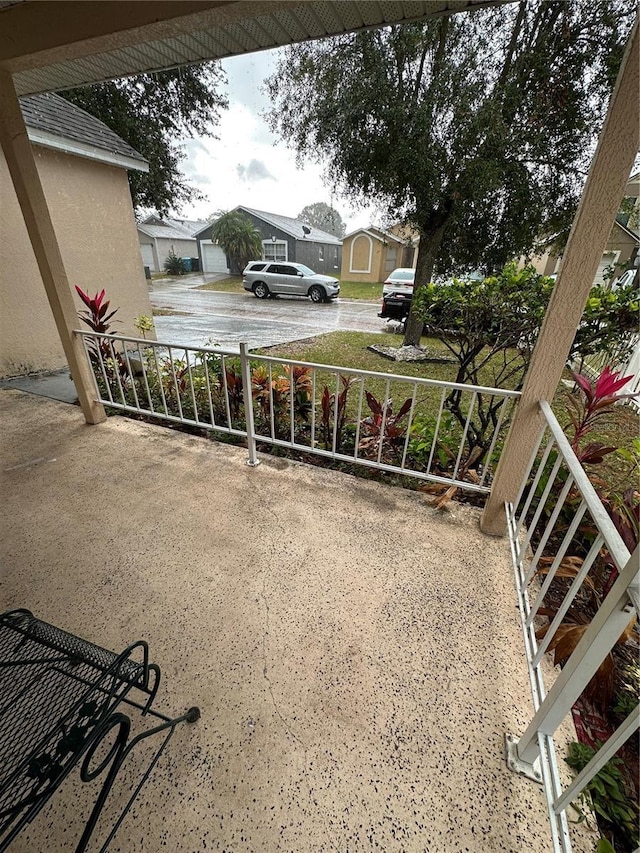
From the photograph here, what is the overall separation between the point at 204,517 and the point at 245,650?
877 millimetres

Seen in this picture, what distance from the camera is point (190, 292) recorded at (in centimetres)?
1644

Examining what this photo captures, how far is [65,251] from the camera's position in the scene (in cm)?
466

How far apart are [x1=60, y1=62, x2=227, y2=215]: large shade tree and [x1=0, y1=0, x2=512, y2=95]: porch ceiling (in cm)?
559

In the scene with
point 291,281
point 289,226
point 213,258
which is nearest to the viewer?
point 291,281

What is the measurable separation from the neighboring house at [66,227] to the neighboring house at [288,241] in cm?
1509

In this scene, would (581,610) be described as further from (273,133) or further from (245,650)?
(273,133)

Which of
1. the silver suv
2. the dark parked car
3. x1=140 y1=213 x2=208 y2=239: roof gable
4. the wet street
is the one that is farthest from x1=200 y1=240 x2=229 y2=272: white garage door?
the dark parked car

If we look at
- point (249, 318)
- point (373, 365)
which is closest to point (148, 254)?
point (249, 318)

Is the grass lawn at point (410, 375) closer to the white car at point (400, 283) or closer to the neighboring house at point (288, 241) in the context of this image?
the white car at point (400, 283)

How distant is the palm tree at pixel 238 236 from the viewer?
18.9 metres

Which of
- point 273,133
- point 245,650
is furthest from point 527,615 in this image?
point 273,133

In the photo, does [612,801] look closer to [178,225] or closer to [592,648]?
[592,648]

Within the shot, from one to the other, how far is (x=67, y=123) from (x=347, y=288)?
1568 centimetres

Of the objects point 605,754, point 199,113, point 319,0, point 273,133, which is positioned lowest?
point 605,754
